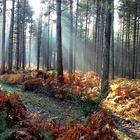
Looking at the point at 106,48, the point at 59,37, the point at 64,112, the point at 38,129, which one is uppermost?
the point at 59,37

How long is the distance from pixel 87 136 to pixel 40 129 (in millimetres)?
871

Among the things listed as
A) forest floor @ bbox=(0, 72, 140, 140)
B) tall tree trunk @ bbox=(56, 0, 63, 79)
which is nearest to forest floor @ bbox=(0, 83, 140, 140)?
forest floor @ bbox=(0, 72, 140, 140)

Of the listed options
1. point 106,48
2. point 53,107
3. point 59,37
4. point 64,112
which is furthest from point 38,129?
point 59,37

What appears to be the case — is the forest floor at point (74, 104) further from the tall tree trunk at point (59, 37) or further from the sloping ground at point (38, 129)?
the sloping ground at point (38, 129)

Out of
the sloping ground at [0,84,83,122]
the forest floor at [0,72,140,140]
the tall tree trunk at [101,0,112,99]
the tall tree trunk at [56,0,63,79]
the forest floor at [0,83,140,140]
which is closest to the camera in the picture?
the forest floor at [0,83,140,140]

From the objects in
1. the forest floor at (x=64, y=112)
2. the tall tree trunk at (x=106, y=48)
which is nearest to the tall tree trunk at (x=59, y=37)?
the tall tree trunk at (x=106, y=48)

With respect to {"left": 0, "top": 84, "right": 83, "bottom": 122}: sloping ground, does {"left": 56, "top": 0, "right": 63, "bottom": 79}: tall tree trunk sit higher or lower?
higher

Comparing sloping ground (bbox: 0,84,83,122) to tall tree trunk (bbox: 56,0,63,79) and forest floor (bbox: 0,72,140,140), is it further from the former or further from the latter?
tall tree trunk (bbox: 56,0,63,79)

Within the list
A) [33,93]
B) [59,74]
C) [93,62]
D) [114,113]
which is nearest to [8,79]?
[59,74]

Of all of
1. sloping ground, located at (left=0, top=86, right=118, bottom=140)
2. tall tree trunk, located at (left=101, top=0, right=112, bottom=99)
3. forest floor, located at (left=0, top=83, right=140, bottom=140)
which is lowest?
forest floor, located at (left=0, top=83, right=140, bottom=140)

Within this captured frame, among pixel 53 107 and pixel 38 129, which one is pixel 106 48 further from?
pixel 38 129

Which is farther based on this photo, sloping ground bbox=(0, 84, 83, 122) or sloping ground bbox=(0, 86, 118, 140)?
sloping ground bbox=(0, 84, 83, 122)

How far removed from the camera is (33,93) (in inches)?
637

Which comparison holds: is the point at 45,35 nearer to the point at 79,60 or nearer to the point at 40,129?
the point at 79,60
